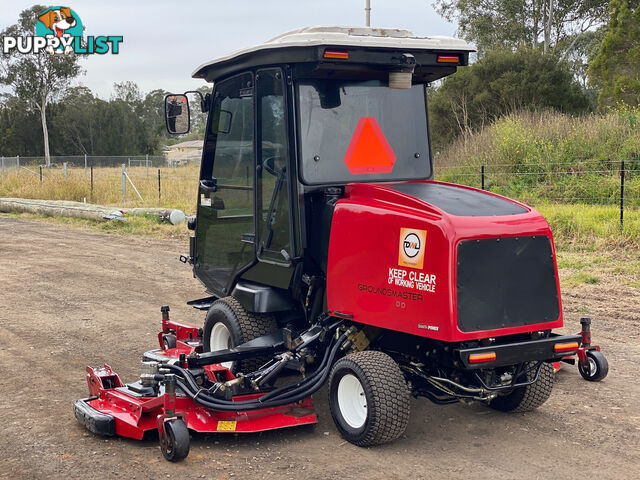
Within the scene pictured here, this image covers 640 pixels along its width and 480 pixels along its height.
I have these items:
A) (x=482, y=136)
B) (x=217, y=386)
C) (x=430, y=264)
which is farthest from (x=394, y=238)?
(x=482, y=136)

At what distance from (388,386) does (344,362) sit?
0.39 meters

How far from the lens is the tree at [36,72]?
5509cm

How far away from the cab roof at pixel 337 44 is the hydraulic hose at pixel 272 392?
196cm

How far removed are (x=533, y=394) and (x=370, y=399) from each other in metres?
1.38

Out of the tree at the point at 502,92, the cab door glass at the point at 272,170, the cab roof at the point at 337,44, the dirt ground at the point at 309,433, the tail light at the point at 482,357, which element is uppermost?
the tree at the point at 502,92

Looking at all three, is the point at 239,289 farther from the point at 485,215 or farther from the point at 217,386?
the point at 485,215

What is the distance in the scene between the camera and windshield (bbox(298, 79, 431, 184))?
5809mm

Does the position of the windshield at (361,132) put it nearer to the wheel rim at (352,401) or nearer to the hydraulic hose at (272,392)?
the hydraulic hose at (272,392)

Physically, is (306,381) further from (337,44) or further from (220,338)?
(337,44)

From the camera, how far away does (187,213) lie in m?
20.7

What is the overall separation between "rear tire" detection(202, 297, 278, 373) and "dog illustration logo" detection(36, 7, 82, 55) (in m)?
40.6

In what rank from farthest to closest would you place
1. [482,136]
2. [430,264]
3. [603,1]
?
1. [603,1]
2. [482,136]
3. [430,264]

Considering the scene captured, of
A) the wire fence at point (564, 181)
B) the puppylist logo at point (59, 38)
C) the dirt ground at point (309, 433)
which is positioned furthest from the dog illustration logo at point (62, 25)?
the dirt ground at point (309, 433)

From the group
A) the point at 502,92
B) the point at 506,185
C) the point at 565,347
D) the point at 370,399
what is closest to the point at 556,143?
the point at 506,185
